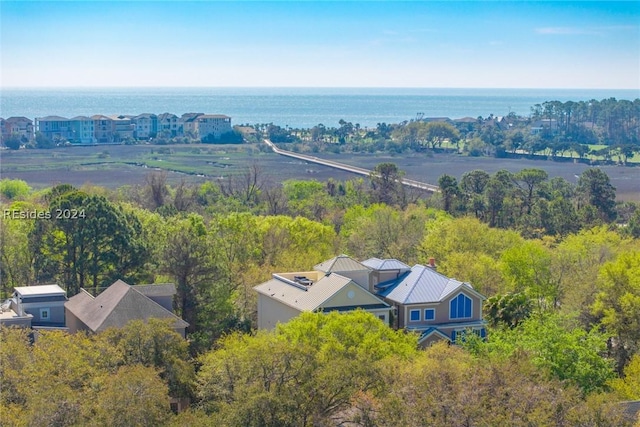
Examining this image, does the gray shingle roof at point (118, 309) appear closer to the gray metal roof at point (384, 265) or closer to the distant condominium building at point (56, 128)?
the gray metal roof at point (384, 265)

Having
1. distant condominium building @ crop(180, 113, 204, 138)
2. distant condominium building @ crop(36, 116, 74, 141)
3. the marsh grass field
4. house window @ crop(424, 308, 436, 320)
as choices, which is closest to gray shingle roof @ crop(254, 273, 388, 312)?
house window @ crop(424, 308, 436, 320)

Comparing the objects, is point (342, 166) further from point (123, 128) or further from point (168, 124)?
point (168, 124)

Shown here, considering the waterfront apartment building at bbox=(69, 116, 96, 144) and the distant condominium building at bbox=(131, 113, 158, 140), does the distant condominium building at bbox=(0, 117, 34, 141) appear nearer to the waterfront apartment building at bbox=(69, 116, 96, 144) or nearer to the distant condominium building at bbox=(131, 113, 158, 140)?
the waterfront apartment building at bbox=(69, 116, 96, 144)

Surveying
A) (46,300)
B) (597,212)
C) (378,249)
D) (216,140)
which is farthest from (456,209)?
(216,140)

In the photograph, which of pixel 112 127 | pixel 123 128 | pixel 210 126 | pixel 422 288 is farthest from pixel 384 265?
pixel 123 128

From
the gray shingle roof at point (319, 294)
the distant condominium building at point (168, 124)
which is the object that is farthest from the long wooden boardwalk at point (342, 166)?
the gray shingle roof at point (319, 294)

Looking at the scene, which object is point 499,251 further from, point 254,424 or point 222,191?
point 222,191
